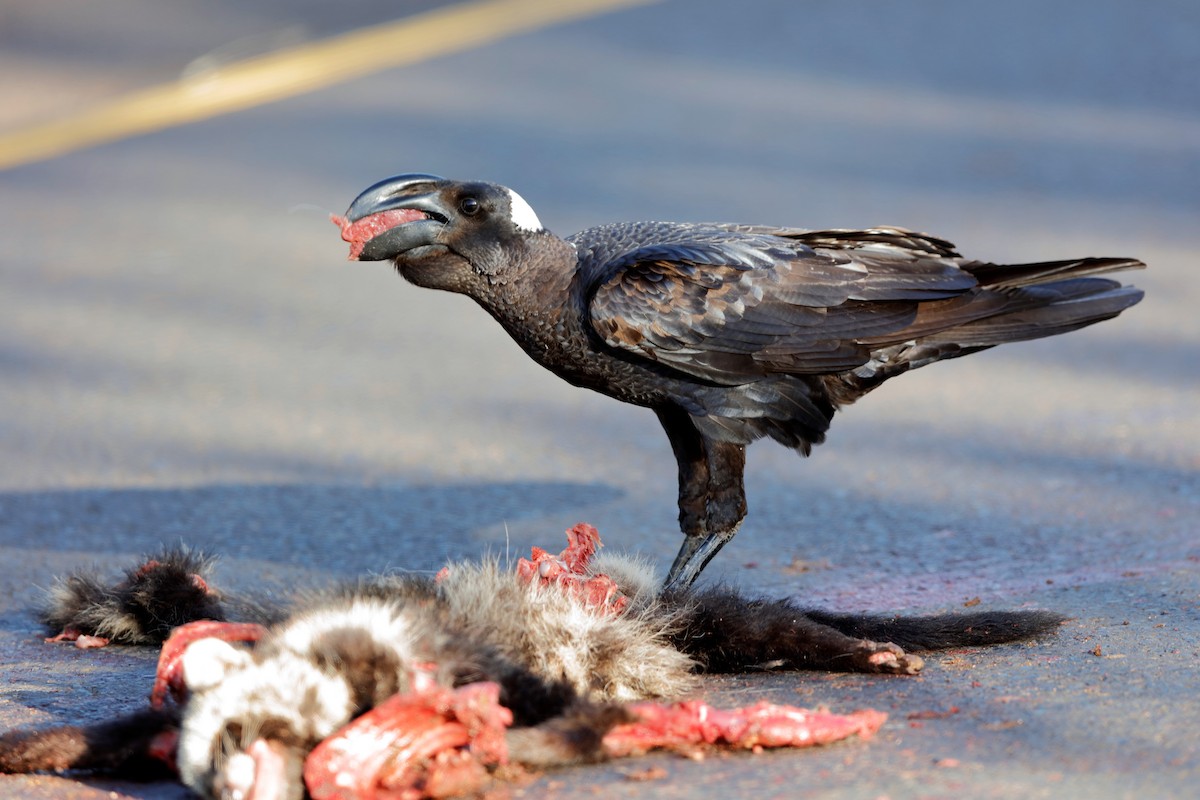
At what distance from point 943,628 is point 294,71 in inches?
333

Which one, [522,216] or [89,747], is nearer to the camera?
[89,747]

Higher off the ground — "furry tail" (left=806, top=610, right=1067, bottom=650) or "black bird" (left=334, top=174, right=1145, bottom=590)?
"black bird" (left=334, top=174, right=1145, bottom=590)

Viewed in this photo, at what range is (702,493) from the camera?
397cm

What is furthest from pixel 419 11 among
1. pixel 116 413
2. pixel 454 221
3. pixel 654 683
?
pixel 654 683

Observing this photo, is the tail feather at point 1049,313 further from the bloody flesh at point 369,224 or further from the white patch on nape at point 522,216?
the bloody flesh at point 369,224

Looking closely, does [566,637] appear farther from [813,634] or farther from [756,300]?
[756,300]

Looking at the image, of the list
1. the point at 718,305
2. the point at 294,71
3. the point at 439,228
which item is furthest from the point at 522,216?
the point at 294,71

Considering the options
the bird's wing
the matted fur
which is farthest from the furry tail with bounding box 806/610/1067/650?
the bird's wing

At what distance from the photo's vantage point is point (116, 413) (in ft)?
19.9

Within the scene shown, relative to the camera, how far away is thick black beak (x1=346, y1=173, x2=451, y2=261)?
364 centimetres

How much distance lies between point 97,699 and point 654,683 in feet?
3.98

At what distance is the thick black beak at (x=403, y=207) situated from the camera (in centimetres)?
364

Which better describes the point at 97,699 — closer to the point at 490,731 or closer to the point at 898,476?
the point at 490,731

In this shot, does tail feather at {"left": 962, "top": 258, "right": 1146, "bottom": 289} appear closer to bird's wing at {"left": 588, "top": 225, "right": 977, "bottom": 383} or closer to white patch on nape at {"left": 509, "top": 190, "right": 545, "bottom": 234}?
bird's wing at {"left": 588, "top": 225, "right": 977, "bottom": 383}
